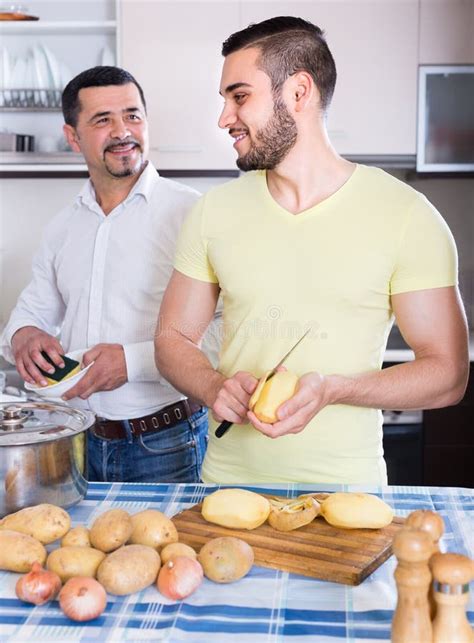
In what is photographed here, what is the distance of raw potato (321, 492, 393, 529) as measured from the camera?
3.71 feet

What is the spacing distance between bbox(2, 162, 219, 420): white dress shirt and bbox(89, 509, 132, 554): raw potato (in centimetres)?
93

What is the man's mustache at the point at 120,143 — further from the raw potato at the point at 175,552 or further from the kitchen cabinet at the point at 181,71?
the raw potato at the point at 175,552

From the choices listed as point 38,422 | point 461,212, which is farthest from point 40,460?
point 461,212

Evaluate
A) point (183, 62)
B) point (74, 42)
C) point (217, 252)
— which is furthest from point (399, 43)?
point (217, 252)

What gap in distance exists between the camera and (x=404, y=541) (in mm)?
795

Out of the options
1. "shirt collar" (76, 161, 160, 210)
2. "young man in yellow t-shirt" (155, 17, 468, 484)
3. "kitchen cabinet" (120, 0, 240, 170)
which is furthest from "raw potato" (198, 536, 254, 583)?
"kitchen cabinet" (120, 0, 240, 170)

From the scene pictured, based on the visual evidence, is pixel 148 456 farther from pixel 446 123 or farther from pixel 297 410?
pixel 446 123

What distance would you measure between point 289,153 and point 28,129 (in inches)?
78.3

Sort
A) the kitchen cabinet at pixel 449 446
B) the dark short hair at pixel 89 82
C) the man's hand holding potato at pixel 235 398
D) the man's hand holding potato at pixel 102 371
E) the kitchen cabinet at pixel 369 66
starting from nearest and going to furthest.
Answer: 1. the man's hand holding potato at pixel 235 398
2. the man's hand holding potato at pixel 102 371
3. the dark short hair at pixel 89 82
4. the kitchen cabinet at pixel 449 446
5. the kitchen cabinet at pixel 369 66

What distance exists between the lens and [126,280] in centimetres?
206

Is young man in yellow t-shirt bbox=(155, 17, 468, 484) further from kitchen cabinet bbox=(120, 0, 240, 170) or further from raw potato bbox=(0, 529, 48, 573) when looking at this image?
kitchen cabinet bbox=(120, 0, 240, 170)

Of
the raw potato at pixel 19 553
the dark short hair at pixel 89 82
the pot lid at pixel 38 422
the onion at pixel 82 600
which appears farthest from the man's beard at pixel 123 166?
the onion at pixel 82 600

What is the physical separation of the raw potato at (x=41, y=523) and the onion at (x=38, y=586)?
11 cm

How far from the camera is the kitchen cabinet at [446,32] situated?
9.66 feet
